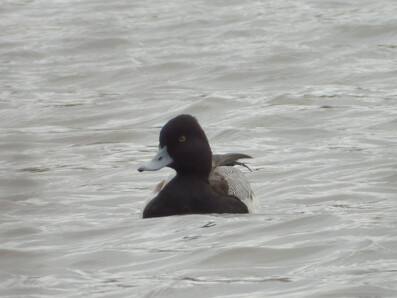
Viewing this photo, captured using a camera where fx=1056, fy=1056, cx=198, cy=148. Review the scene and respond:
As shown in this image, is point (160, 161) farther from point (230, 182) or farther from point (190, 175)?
point (230, 182)

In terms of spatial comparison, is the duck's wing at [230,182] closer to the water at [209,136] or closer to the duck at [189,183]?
the duck at [189,183]

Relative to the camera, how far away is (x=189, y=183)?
759 centimetres

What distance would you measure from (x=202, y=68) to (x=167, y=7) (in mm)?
4486

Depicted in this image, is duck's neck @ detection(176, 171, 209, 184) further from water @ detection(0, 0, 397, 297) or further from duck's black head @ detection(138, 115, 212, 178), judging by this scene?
water @ detection(0, 0, 397, 297)

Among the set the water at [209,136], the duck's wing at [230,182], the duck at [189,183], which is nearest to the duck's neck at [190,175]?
the duck at [189,183]

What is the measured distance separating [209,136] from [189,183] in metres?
3.39

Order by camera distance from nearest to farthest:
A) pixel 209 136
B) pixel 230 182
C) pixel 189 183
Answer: pixel 189 183
pixel 230 182
pixel 209 136

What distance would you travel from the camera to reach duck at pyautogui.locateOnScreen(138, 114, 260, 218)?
7504 millimetres

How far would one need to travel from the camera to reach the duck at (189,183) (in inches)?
295

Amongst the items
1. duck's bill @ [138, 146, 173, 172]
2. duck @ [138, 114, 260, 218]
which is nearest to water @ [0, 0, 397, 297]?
duck @ [138, 114, 260, 218]

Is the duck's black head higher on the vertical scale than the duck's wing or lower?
higher

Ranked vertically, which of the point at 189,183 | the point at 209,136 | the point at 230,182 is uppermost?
the point at 189,183

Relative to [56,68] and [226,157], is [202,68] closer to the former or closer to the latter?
[56,68]

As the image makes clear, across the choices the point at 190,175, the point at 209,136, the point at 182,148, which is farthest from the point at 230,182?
the point at 209,136
